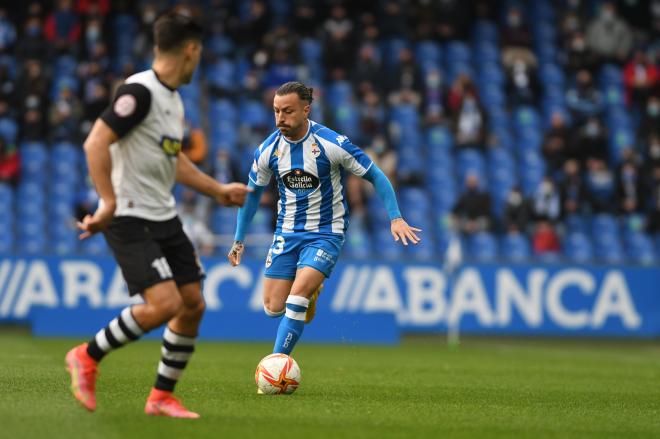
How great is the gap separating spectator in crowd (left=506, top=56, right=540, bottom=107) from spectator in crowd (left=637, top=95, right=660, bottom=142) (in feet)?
8.10

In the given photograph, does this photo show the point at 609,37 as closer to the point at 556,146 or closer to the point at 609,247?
the point at 556,146

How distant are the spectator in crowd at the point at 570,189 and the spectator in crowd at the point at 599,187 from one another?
11.1 inches

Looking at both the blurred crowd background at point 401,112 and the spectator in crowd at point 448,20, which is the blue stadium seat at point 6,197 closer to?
the blurred crowd background at point 401,112

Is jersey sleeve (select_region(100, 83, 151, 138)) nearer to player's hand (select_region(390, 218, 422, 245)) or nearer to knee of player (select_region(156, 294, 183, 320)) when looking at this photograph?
knee of player (select_region(156, 294, 183, 320))

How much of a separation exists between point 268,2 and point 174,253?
19138mm

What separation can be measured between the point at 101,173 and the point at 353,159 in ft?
11.4

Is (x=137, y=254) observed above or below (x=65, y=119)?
below

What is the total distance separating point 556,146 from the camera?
940 inches

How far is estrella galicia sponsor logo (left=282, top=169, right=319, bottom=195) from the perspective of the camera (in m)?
9.90

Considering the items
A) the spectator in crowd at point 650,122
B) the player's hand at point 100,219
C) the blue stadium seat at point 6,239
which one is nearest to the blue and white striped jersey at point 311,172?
the player's hand at point 100,219

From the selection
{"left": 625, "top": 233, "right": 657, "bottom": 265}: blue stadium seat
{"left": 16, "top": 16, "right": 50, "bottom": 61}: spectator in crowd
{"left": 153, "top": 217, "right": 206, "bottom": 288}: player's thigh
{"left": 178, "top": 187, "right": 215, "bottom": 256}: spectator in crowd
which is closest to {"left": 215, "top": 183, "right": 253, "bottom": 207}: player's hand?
{"left": 153, "top": 217, "right": 206, "bottom": 288}: player's thigh

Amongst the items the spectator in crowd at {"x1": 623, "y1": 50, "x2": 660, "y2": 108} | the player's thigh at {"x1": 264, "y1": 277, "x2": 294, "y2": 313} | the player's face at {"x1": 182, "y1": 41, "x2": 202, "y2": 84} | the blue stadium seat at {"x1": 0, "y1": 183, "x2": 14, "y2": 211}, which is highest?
the spectator in crowd at {"x1": 623, "y1": 50, "x2": 660, "y2": 108}

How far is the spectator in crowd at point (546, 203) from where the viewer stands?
2213cm

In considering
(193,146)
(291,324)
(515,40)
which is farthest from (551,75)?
(291,324)
